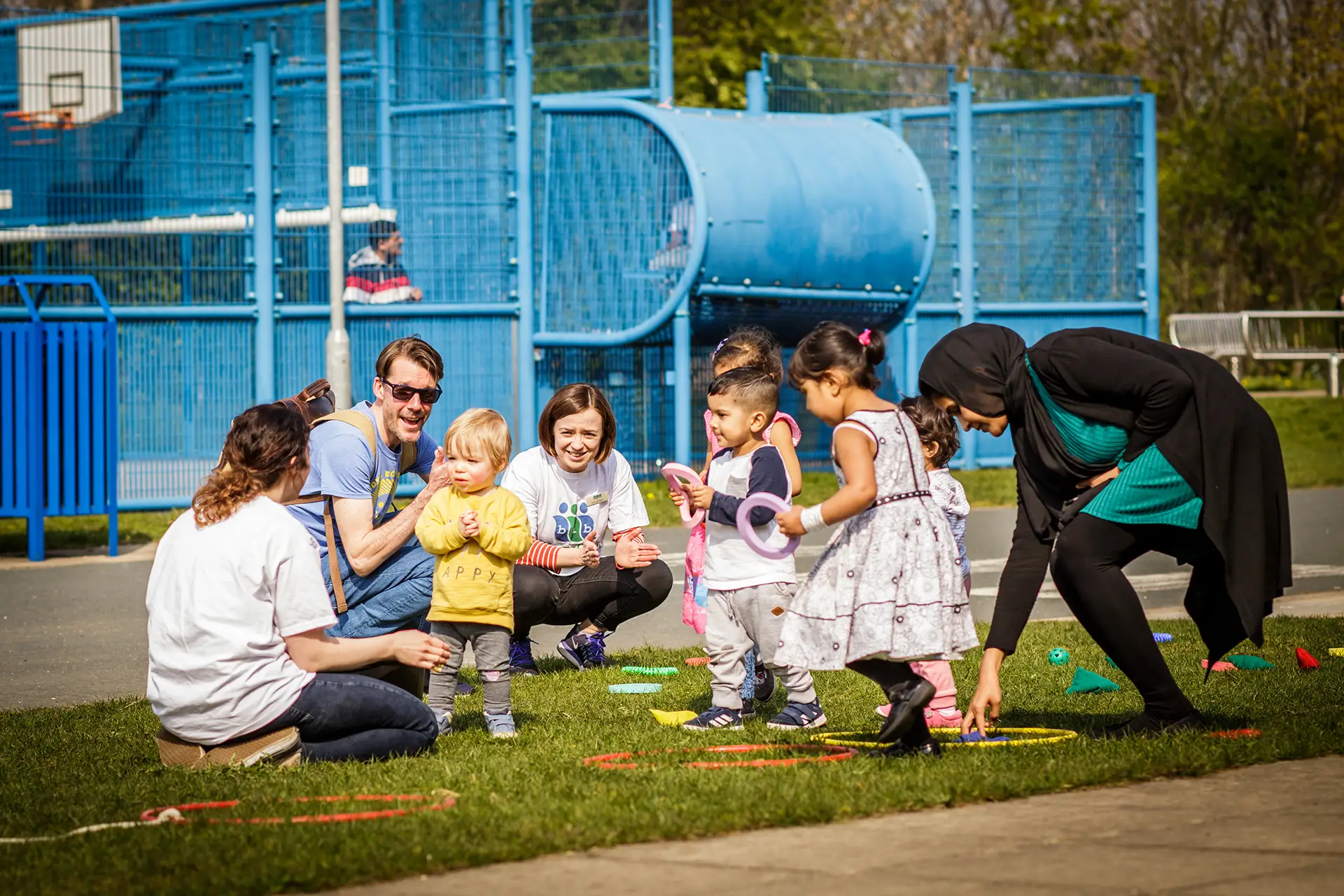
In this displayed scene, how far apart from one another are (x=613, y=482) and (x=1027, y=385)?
8.34 feet

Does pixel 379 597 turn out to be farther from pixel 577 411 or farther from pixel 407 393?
pixel 577 411

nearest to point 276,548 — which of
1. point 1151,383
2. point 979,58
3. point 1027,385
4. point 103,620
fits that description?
point 1027,385

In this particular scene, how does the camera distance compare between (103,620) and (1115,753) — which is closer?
(1115,753)

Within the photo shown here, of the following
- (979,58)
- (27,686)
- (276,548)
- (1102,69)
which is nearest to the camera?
(276,548)

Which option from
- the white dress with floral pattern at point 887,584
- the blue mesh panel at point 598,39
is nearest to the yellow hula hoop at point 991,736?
the white dress with floral pattern at point 887,584

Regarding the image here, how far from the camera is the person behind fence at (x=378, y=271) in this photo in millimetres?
16188

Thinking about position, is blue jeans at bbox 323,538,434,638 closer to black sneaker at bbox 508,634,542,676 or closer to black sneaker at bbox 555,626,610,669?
black sneaker at bbox 508,634,542,676

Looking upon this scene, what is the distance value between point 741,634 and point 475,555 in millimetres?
1104

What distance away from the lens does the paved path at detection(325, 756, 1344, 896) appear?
3867mm

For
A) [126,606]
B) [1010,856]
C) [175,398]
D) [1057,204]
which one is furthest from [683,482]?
[1057,204]

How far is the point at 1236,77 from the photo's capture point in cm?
3628

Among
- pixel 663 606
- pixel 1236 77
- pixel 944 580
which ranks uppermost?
pixel 1236 77

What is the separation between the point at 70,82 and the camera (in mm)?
15273

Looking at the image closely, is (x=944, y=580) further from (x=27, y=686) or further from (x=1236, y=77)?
(x=1236, y=77)
